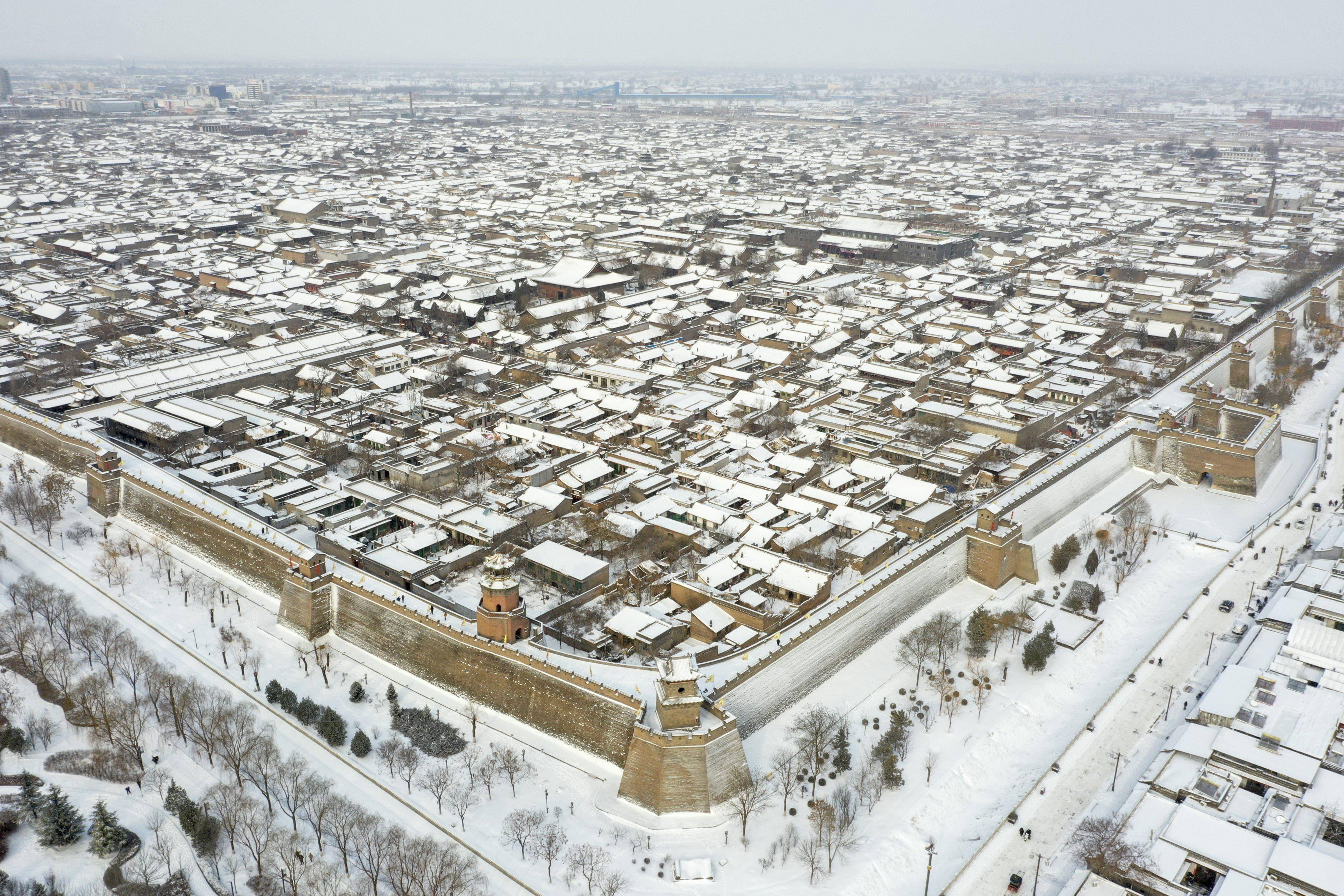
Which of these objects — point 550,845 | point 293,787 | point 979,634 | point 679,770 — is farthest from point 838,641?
point 293,787

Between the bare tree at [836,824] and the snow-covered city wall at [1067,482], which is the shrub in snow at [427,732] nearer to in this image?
the bare tree at [836,824]

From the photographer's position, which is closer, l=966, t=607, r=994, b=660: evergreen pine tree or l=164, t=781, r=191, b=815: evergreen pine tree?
l=164, t=781, r=191, b=815: evergreen pine tree

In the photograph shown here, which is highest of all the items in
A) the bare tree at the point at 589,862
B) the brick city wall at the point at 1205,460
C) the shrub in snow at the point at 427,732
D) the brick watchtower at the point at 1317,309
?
the brick watchtower at the point at 1317,309

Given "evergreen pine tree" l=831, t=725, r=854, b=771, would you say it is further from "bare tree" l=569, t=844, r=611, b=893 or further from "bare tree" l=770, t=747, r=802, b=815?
"bare tree" l=569, t=844, r=611, b=893

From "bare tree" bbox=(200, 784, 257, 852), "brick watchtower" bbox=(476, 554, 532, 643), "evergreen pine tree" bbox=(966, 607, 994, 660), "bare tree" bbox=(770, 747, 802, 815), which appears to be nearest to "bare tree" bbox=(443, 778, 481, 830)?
"brick watchtower" bbox=(476, 554, 532, 643)

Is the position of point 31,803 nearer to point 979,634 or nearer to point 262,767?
point 262,767

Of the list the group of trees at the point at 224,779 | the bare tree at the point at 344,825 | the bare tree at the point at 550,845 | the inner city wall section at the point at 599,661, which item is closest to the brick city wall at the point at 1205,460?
the inner city wall section at the point at 599,661
